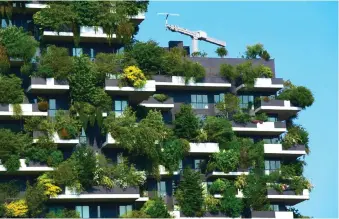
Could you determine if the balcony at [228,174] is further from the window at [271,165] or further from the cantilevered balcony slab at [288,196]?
the window at [271,165]

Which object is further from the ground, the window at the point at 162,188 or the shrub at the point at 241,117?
the shrub at the point at 241,117

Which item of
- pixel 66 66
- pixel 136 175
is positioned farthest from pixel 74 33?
pixel 136 175

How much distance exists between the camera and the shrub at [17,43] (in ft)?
392

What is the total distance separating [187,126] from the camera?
12444 cm

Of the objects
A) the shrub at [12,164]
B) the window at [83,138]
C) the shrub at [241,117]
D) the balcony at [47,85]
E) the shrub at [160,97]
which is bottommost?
the shrub at [12,164]

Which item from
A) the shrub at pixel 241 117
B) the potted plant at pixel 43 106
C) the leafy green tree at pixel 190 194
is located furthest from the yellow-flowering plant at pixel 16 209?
the shrub at pixel 241 117

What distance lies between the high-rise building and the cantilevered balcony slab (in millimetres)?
101

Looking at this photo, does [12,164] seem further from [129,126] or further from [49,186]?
[129,126]

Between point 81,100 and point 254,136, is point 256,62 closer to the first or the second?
point 254,136

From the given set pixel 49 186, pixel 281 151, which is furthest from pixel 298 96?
pixel 49 186

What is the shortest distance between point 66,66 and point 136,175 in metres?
10.2

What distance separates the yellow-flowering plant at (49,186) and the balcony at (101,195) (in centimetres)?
58

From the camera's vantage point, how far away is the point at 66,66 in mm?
120375

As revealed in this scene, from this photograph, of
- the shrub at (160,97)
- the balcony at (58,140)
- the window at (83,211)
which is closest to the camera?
the balcony at (58,140)
